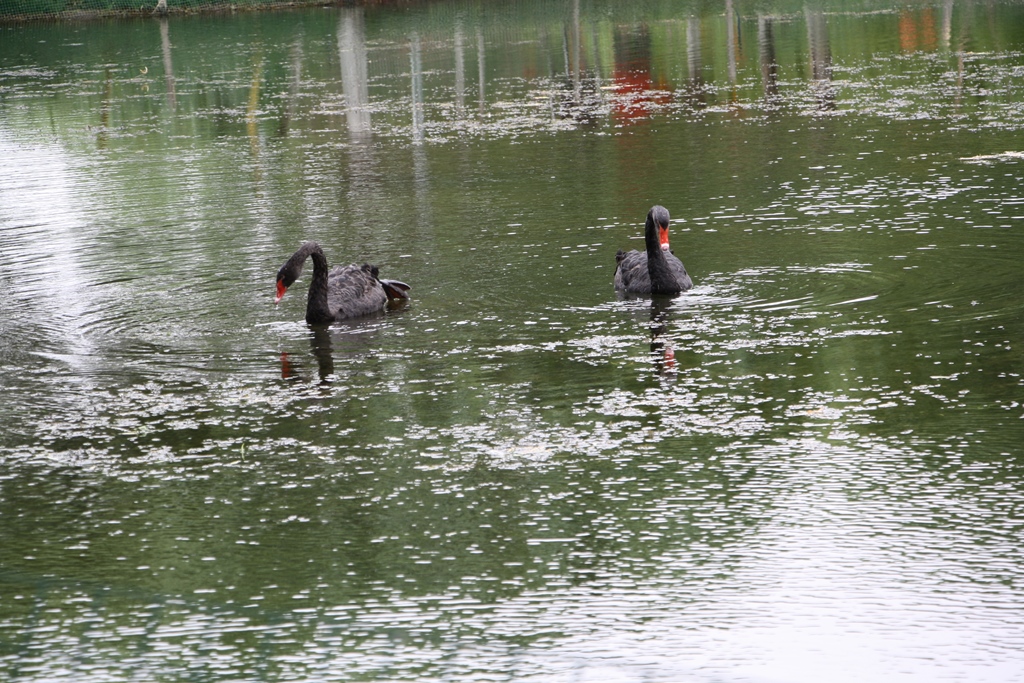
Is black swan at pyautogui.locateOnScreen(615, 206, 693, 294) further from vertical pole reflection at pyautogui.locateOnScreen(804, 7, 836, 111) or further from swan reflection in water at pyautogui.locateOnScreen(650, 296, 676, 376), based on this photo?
vertical pole reflection at pyautogui.locateOnScreen(804, 7, 836, 111)

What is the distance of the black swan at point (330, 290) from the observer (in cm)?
852

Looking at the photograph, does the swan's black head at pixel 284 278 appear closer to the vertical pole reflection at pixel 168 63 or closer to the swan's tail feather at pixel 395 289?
the swan's tail feather at pixel 395 289

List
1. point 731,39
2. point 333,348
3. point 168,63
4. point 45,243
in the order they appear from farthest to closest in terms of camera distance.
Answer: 1. point 168,63
2. point 731,39
3. point 45,243
4. point 333,348

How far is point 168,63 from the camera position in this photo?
26172mm

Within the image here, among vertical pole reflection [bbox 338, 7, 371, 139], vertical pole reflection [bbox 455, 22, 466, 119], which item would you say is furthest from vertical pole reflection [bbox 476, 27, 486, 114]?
vertical pole reflection [bbox 338, 7, 371, 139]

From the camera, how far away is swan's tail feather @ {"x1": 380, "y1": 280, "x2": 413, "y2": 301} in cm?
885

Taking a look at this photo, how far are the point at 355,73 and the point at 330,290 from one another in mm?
14799

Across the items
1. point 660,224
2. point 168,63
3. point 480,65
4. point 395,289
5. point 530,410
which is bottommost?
point 530,410

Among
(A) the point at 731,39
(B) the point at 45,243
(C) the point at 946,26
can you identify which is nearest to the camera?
(B) the point at 45,243

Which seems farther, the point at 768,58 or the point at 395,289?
the point at 768,58

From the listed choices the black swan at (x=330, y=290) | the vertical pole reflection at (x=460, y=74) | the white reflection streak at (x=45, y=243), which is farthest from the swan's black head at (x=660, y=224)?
the vertical pole reflection at (x=460, y=74)

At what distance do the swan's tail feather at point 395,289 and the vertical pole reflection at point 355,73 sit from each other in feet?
24.9

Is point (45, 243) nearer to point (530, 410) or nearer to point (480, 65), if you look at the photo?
point (530, 410)

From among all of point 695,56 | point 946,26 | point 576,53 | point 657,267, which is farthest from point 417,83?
point 657,267
